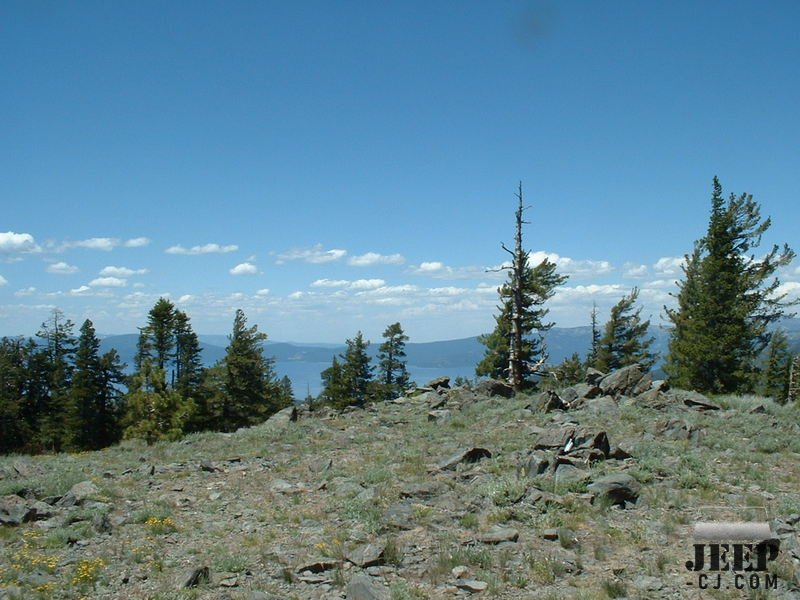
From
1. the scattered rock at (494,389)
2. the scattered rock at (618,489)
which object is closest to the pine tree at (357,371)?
the scattered rock at (494,389)

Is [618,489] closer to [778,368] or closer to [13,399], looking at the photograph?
[13,399]

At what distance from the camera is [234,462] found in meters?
17.1

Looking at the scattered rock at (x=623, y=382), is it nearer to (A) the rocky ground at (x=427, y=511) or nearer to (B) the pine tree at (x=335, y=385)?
(A) the rocky ground at (x=427, y=511)

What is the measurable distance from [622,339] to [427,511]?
42.4 meters

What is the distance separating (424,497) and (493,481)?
1.66m

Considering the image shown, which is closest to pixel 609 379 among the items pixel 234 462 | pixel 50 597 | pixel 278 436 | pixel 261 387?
pixel 278 436

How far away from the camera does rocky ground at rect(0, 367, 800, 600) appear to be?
8234mm

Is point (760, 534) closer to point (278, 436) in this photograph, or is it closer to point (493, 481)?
point (493, 481)

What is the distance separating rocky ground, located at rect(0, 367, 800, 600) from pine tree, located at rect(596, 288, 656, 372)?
29.8m

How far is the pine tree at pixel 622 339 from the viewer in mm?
48250

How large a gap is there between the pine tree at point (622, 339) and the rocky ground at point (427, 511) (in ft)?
97.8

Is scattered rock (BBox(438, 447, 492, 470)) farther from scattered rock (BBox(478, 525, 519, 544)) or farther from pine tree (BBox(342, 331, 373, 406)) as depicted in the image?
pine tree (BBox(342, 331, 373, 406))

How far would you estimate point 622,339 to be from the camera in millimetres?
48781

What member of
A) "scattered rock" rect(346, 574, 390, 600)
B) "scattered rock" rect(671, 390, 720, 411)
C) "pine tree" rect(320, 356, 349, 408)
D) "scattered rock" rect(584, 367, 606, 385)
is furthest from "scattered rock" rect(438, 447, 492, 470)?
"pine tree" rect(320, 356, 349, 408)
